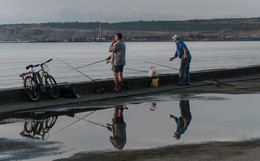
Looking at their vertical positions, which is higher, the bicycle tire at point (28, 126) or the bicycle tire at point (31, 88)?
the bicycle tire at point (31, 88)

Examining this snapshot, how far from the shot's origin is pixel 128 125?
11.0 metres

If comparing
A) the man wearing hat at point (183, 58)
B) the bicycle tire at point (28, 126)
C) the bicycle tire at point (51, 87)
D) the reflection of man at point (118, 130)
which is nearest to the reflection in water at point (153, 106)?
the reflection of man at point (118, 130)

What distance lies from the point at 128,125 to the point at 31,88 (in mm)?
4638

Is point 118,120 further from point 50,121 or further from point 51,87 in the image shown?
point 51,87

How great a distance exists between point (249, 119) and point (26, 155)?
17.7 feet

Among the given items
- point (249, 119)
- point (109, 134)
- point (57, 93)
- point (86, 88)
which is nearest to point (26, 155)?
point (109, 134)

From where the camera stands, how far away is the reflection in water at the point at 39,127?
10.1 m

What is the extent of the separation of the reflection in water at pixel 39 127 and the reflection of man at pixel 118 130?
1.27 metres

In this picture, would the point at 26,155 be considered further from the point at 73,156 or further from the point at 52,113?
the point at 52,113

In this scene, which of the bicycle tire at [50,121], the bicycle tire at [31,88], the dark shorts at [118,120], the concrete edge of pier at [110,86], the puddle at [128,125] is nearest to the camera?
the puddle at [128,125]

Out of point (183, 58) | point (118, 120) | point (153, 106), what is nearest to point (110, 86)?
point (183, 58)

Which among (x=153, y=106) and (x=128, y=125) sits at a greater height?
(x=128, y=125)

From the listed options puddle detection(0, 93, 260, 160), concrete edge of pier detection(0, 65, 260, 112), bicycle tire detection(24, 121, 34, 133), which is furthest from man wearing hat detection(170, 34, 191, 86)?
bicycle tire detection(24, 121, 34, 133)

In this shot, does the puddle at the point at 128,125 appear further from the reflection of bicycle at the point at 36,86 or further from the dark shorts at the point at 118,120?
the reflection of bicycle at the point at 36,86
